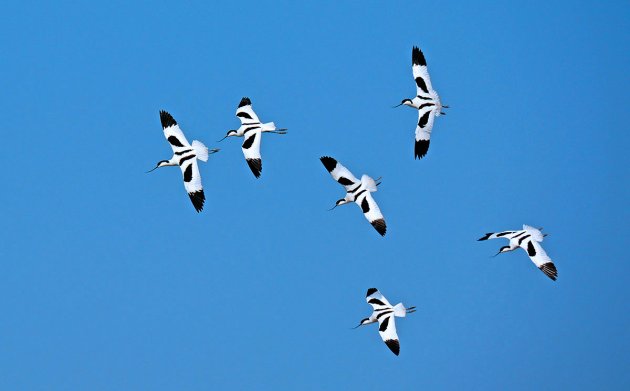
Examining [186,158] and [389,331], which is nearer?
[186,158]

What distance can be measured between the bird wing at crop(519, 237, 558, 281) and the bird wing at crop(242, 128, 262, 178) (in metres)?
10.6

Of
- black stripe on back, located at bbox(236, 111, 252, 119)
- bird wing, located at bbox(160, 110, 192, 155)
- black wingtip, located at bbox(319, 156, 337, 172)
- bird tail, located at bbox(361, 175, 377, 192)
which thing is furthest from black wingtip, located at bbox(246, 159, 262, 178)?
bird tail, located at bbox(361, 175, 377, 192)

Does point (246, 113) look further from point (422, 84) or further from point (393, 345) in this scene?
point (393, 345)

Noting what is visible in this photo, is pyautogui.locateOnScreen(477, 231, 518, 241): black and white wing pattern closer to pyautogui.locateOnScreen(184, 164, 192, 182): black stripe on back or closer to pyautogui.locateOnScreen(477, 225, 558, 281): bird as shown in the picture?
pyautogui.locateOnScreen(477, 225, 558, 281): bird

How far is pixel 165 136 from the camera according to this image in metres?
43.1

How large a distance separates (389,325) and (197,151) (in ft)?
34.3

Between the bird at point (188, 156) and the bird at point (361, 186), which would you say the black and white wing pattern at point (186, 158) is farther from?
the bird at point (361, 186)

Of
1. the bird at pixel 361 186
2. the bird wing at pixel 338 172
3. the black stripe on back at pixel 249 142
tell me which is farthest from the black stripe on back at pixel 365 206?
the black stripe on back at pixel 249 142

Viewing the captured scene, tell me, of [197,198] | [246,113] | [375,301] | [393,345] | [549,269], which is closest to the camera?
[549,269]

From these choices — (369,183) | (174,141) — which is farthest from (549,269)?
(174,141)

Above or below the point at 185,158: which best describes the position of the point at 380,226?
below

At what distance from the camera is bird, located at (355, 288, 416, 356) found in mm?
43312

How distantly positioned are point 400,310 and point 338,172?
626cm

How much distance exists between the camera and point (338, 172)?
42.2m
